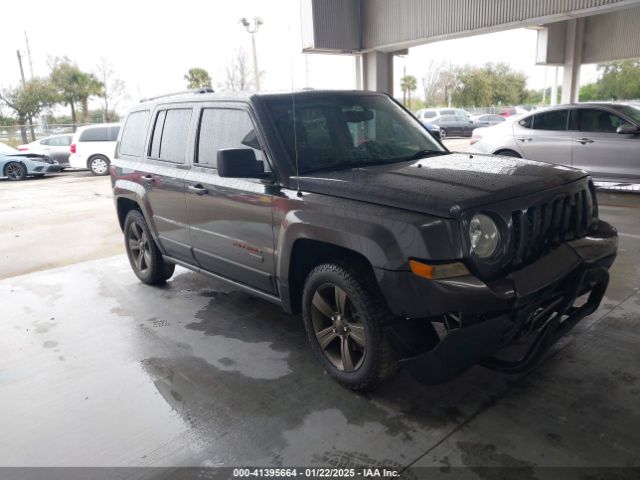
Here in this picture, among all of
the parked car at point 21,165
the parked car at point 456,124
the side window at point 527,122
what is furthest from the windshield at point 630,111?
the parked car at point 456,124

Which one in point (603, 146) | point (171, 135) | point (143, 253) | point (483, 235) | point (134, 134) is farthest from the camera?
point (603, 146)

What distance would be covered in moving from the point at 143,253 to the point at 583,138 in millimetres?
7200

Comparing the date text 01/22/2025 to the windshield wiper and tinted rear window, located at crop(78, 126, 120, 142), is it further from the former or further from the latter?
tinted rear window, located at crop(78, 126, 120, 142)

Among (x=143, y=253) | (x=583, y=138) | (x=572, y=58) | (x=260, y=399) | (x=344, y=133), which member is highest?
(x=572, y=58)

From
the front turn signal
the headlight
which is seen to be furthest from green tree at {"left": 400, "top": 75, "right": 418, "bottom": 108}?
the front turn signal

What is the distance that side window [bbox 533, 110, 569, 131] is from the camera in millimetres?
8875

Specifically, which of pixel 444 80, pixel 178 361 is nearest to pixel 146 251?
pixel 178 361

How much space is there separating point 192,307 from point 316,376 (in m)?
1.76

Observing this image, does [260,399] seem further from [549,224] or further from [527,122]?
[527,122]

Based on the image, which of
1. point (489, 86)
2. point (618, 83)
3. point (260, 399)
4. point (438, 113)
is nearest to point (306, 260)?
point (260, 399)

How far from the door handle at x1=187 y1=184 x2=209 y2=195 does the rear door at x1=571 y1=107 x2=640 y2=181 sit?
697 centimetres

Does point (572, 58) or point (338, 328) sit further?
point (572, 58)

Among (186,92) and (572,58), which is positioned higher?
(572,58)

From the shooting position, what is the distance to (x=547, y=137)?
8977 millimetres
